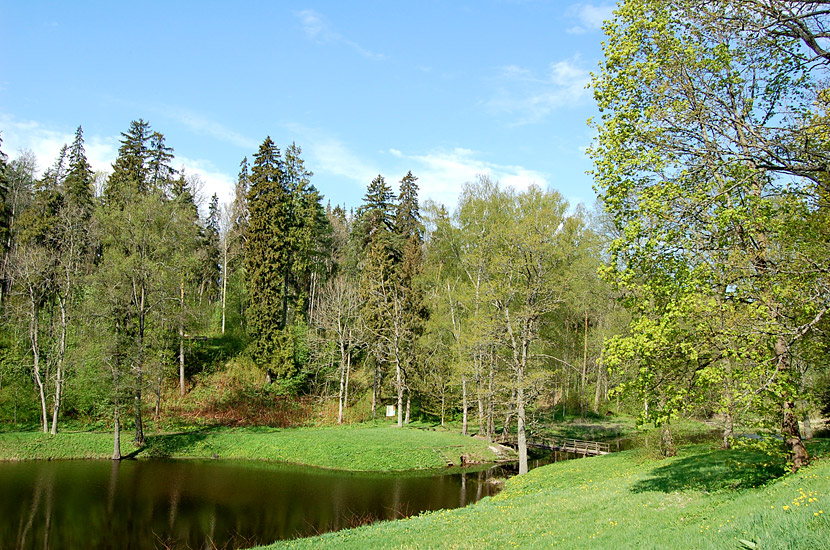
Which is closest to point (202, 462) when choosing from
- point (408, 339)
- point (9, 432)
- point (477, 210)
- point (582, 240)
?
point (9, 432)

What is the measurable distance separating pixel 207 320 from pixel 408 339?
799 inches

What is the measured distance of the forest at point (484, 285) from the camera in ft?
33.6

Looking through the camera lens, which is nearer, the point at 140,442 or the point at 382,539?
the point at 382,539

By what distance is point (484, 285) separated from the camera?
28547mm

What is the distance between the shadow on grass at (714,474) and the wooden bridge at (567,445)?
1605 centimetres

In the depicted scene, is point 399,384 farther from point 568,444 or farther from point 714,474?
point 714,474

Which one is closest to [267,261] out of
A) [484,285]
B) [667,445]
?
[484,285]

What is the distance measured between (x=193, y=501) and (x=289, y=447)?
10.6m

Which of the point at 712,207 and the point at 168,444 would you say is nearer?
the point at 712,207

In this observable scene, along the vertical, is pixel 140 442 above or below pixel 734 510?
below

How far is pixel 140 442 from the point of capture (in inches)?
1278

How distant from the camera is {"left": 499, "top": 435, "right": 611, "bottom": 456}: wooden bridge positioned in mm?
34188

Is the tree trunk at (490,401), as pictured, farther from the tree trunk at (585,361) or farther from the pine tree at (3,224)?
the pine tree at (3,224)

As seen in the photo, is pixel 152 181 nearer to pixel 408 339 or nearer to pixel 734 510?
pixel 408 339
